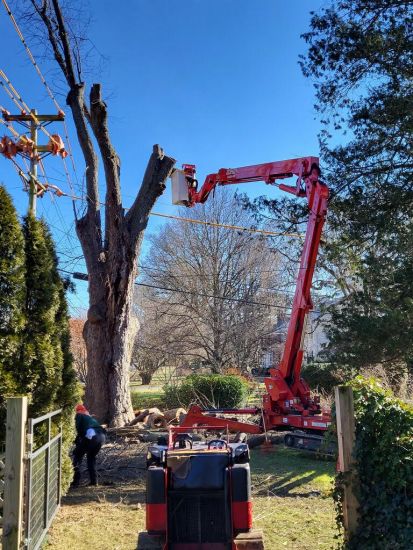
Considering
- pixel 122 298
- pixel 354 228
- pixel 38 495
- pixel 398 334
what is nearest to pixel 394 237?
pixel 354 228

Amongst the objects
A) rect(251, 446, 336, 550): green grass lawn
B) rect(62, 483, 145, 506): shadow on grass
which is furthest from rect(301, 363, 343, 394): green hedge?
rect(62, 483, 145, 506): shadow on grass

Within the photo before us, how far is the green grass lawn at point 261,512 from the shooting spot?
5844 millimetres

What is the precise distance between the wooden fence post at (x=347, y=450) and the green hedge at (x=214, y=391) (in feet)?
44.3

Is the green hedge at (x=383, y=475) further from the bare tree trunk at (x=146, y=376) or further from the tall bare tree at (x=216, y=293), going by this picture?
the bare tree trunk at (x=146, y=376)

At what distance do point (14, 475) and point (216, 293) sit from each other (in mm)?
23661

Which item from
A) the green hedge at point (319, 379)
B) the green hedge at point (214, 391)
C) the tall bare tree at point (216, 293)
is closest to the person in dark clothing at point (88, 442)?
the green hedge at point (214, 391)

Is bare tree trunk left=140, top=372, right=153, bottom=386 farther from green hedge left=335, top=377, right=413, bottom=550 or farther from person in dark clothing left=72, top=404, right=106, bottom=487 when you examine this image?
green hedge left=335, top=377, right=413, bottom=550

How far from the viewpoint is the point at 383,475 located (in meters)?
4.21

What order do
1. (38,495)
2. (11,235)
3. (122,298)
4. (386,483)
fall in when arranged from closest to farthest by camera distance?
1. (386,483)
2. (38,495)
3. (11,235)
4. (122,298)

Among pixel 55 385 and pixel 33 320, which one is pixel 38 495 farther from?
pixel 33 320

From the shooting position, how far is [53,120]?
1284 cm

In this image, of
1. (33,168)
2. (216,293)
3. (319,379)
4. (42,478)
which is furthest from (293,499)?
(216,293)

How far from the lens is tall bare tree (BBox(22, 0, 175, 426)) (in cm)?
1359

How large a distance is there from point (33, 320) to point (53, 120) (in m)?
8.29
